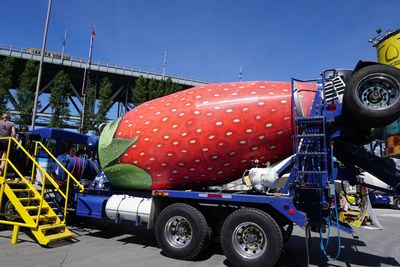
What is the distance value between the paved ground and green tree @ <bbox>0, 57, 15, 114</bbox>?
24.3 metres

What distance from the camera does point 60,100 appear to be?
110ft

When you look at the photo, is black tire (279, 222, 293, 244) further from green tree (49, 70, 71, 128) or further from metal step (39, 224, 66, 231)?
green tree (49, 70, 71, 128)

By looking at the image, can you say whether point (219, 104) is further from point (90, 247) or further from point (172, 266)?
point (90, 247)

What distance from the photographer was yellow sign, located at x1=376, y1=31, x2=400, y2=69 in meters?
36.8

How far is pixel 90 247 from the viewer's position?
7.36 meters

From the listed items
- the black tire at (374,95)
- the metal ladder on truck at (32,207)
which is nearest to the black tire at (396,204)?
the black tire at (374,95)

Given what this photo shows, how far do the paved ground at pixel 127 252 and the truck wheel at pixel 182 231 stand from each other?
0.21 m

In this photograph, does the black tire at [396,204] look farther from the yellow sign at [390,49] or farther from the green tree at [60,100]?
the green tree at [60,100]

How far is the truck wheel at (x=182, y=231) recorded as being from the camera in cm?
663

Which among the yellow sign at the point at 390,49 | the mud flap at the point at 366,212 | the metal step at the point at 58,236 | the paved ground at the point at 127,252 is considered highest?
the yellow sign at the point at 390,49

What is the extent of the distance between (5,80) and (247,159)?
29772 mm

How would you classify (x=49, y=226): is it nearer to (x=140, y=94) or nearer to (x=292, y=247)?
(x=292, y=247)

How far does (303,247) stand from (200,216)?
3325mm

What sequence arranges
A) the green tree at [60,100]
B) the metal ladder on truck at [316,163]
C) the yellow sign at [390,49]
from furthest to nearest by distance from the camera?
the yellow sign at [390,49] < the green tree at [60,100] < the metal ladder on truck at [316,163]
